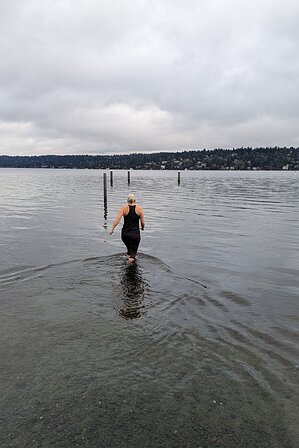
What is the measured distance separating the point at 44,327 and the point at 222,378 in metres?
3.66

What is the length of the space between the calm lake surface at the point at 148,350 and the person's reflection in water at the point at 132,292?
5 centimetres

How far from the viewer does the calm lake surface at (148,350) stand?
426cm

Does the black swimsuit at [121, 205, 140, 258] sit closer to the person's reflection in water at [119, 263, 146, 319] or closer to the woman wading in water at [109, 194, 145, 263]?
the woman wading in water at [109, 194, 145, 263]

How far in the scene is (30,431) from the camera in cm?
412

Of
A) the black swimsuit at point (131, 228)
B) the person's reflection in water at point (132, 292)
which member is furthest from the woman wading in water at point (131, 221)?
the person's reflection in water at point (132, 292)

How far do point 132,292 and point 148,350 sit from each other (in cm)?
319

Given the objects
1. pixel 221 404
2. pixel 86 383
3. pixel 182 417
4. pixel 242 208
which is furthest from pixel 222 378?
pixel 242 208

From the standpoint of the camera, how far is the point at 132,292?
30.3 ft

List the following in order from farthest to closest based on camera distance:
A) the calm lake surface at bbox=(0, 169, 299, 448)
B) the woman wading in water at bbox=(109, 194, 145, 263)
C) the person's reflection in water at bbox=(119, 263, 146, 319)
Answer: the woman wading in water at bbox=(109, 194, 145, 263), the person's reflection in water at bbox=(119, 263, 146, 319), the calm lake surface at bbox=(0, 169, 299, 448)

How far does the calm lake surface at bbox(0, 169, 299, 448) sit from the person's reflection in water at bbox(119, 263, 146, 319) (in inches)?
1.9

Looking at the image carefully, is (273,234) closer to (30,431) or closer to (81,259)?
(81,259)

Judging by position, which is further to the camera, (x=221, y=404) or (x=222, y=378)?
(x=222, y=378)

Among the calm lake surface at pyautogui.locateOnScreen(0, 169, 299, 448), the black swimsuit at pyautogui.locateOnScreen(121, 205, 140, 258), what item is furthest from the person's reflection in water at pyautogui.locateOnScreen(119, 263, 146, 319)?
the black swimsuit at pyautogui.locateOnScreen(121, 205, 140, 258)

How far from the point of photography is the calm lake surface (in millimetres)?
4262
